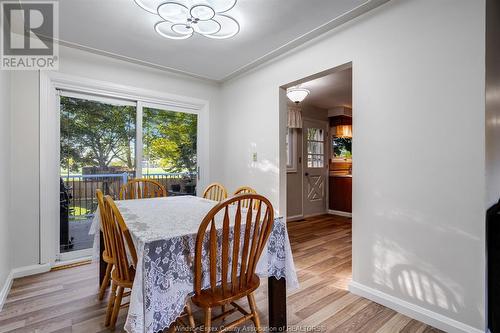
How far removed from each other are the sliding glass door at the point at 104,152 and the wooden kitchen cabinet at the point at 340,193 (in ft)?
11.4

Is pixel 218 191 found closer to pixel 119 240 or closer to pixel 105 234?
pixel 105 234

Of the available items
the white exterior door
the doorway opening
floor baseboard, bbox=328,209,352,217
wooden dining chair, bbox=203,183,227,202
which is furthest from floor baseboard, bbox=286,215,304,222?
wooden dining chair, bbox=203,183,227,202

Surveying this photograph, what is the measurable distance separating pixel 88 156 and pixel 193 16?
6.96ft

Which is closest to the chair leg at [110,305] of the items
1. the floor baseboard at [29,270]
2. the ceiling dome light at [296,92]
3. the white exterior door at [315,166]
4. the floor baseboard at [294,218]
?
the floor baseboard at [29,270]

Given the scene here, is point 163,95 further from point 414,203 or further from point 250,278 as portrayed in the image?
point 414,203

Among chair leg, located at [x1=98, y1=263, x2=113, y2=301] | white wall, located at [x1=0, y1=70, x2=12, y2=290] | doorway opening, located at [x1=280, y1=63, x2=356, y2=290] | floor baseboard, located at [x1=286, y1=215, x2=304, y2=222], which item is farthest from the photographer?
floor baseboard, located at [x1=286, y1=215, x2=304, y2=222]

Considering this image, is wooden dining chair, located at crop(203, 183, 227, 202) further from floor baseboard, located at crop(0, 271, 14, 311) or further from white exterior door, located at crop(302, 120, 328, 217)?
white exterior door, located at crop(302, 120, 328, 217)

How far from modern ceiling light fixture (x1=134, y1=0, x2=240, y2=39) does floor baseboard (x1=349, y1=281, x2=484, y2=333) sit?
247 cm

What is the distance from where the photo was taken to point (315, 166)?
561 centimetres

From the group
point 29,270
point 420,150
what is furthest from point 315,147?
point 29,270

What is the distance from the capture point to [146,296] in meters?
1.08

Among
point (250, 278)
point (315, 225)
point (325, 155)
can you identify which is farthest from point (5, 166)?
point (325, 155)

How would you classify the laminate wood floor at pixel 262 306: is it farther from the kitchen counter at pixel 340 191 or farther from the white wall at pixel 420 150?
the kitchen counter at pixel 340 191

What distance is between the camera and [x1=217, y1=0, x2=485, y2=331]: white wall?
1577 mm
